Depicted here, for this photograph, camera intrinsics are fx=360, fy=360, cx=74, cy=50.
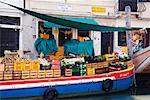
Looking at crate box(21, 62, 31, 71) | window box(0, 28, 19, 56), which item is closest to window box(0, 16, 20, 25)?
window box(0, 28, 19, 56)

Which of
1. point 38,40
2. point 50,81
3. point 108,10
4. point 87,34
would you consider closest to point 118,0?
point 108,10

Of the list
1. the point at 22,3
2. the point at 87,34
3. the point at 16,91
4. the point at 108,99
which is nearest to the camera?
the point at 16,91

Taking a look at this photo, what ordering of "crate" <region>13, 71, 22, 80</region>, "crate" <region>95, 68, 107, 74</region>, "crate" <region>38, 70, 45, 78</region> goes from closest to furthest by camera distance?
"crate" <region>13, 71, 22, 80</region>, "crate" <region>38, 70, 45, 78</region>, "crate" <region>95, 68, 107, 74</region>

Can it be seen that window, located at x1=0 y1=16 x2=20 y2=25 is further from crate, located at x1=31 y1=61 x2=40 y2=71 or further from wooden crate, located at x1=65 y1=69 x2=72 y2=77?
wooden crate, located at x1=65 y1=69 x2=72 y2=77

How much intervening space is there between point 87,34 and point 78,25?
192 inches

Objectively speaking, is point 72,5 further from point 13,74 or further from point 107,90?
point 13,74

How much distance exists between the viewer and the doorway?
17.7m

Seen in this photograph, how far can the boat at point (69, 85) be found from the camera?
11.0 metres

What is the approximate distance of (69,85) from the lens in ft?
38.9

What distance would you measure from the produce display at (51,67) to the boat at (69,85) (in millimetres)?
198

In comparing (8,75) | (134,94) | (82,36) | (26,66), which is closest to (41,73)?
(26,66)

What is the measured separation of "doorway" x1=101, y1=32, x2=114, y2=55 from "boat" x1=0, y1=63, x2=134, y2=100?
415cm

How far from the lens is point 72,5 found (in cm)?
1672

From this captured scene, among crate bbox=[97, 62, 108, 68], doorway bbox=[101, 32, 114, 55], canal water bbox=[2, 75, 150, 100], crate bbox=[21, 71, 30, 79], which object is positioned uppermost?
doorway bbox=[101, 32, 114, 55]
